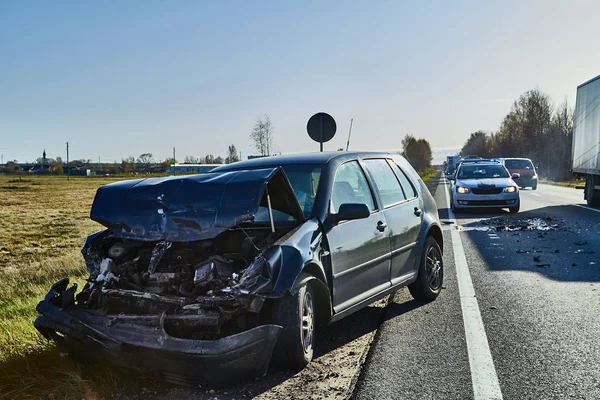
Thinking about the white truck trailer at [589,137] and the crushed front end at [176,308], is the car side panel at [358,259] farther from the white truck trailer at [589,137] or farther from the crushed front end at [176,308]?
the white truck trailer at [589,137]

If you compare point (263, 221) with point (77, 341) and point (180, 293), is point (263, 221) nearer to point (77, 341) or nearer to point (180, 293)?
point (180, 293)

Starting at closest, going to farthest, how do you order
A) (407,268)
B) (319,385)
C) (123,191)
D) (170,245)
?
(319,385), (170,245), (123,191), (407,268)

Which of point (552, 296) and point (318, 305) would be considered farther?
point (552, 296)

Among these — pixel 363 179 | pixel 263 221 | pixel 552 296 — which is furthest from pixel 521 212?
pixel 263 221

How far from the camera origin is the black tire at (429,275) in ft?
21.6

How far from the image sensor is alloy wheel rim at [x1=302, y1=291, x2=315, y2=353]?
14.7 feet

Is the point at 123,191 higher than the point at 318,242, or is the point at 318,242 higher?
the point at 123,191

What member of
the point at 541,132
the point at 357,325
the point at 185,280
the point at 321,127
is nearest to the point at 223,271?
the point at 185,280

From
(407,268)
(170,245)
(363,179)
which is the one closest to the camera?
(170,245)

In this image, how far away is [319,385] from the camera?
4.13 m

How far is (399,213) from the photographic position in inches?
244

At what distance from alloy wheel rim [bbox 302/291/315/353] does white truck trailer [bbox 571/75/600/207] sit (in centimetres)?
1608

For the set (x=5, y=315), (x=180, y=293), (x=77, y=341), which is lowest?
(x=5, y=315)

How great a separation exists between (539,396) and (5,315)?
19.4ft
